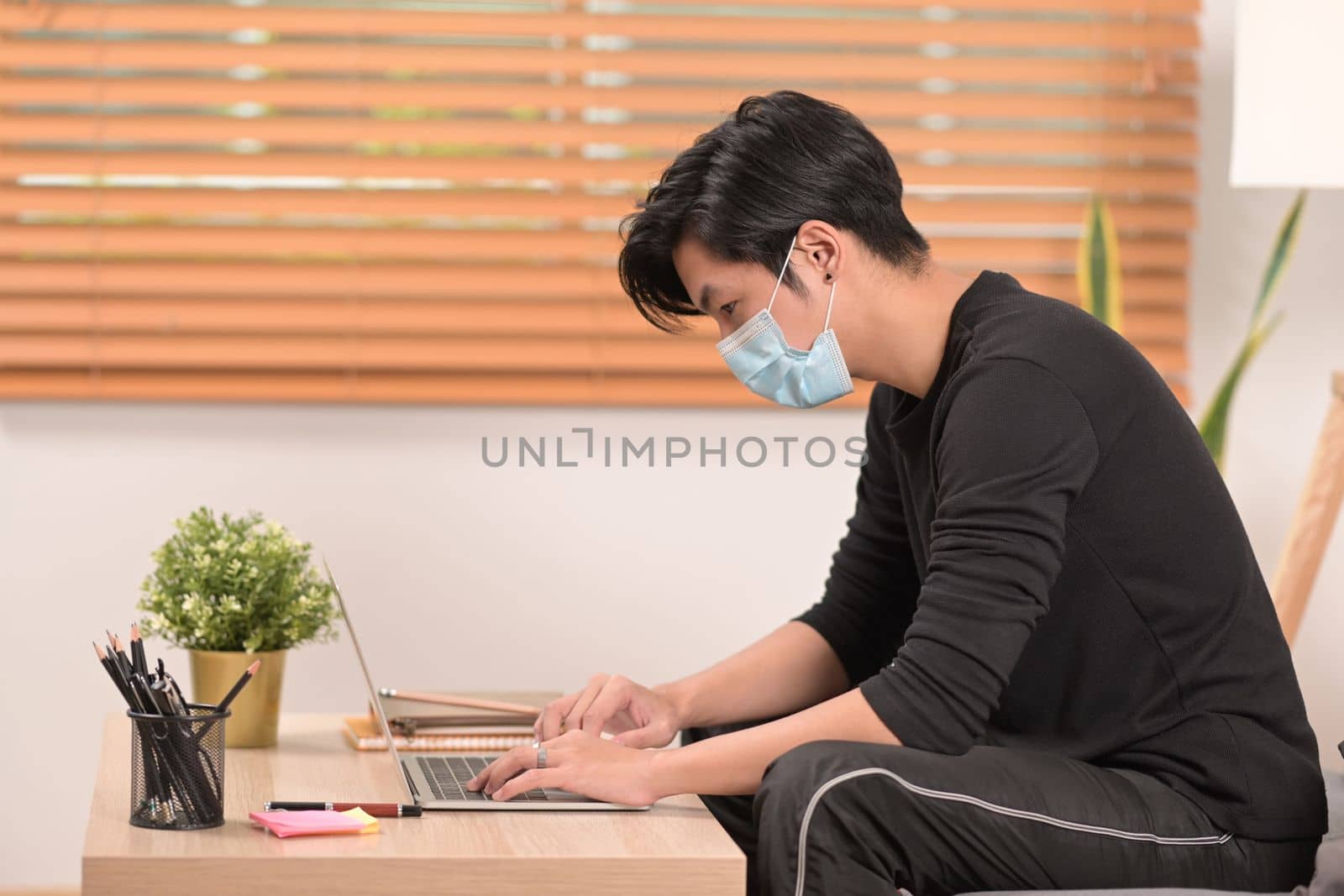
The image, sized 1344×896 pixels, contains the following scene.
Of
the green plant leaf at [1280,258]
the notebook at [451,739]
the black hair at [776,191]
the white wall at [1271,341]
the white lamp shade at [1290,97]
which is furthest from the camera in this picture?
the white wall at [1271,341]

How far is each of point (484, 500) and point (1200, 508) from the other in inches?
53.7

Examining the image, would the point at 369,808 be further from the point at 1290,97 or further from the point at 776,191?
the point at 1290,97

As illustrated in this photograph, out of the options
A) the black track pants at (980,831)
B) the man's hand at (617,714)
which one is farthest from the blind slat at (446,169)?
the black track pants at (980,831)

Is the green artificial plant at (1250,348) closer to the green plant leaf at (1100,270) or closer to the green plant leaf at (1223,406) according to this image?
the green plant leaf at (1223,406)

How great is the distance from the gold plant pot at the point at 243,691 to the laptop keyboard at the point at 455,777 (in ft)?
0.70

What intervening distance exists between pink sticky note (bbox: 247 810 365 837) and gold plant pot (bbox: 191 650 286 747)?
16.7 inches

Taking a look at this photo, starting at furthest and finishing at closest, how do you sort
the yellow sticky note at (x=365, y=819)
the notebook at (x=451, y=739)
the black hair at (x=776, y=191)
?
the notebook at (x=451, y=739)
the black hair at (x=776, y=191)
the yellow sticky note at (x=365, y=819)

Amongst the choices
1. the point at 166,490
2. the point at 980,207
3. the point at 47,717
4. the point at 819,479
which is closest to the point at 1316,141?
the point at 980,207

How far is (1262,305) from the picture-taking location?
2.38m

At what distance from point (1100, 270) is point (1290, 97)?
39cm

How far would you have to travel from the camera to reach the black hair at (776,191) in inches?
58.2

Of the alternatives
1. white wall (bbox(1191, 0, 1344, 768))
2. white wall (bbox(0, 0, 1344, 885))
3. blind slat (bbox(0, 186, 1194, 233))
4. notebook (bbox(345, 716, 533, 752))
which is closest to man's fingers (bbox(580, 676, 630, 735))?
notebook (bbox(345, 716, 533, 752))

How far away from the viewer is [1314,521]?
222 centimetres

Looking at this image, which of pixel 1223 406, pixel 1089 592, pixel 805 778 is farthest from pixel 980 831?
pixel 1223 406
